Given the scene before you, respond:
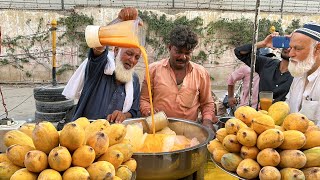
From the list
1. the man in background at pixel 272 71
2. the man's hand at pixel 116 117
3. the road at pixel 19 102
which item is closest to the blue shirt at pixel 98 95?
the man's hand at pixel 116 117

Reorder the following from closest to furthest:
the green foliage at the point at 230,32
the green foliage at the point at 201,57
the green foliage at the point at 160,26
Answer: the green foliage at the point at 160,26 → the green foliage at the point at 230,32 → the green foliage at the point at 201,57

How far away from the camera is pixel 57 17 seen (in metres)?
11.0

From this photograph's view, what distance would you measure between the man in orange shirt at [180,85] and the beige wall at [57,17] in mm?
7320

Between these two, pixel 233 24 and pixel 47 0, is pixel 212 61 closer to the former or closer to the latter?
pixel 233 24

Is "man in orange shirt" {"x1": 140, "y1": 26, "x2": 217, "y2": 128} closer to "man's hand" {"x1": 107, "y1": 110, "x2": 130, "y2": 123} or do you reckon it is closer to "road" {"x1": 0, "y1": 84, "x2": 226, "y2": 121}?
"man's hand" {"x1": 107, "y1": 110, "x2": 130, "y2": 123}

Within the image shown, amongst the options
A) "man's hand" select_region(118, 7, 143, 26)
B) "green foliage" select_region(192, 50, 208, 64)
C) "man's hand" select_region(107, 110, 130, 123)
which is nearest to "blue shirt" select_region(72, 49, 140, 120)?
"man's hand" select_region(107, 110, 130, 123)

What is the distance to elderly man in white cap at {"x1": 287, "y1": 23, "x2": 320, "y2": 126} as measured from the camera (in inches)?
92.4

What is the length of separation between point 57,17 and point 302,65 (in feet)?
32.8

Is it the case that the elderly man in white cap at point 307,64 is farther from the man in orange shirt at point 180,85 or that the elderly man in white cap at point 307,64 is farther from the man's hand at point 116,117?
the man's hand at point 116,117

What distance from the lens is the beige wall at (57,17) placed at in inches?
421

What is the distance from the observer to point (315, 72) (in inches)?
95.3

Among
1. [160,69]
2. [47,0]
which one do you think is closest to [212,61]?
[47,0]

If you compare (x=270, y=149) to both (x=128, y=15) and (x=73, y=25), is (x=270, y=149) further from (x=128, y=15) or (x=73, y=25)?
(x=73, y=25)

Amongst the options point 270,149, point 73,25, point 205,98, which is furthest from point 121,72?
point 73,25
